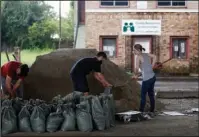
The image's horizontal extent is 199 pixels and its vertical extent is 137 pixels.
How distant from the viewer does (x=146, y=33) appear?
27.5 m

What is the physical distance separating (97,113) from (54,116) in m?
0.75

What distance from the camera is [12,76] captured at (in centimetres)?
920

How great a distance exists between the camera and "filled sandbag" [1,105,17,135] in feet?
24.9

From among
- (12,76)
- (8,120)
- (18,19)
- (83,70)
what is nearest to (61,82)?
(12,76)

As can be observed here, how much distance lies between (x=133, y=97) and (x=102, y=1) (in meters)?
17.9

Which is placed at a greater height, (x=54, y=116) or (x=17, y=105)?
(x=17, y=105)

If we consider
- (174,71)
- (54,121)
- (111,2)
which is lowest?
(174,71)

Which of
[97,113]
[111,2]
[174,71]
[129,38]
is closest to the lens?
[97,113]

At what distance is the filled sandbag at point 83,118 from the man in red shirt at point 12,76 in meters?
1.80

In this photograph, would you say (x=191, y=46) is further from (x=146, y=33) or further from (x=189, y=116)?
(x=189, y=116)

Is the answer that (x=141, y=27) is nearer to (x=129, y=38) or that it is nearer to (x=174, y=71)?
(x=129, y=38)

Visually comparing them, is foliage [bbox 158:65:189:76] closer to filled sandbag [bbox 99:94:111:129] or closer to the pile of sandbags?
filled sandbag [bbox 99:94:111:129]

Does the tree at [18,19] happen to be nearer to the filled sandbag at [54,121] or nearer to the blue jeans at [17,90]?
the blue jeans at [17,90]

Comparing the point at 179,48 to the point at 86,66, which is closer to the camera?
the point at 86,66
